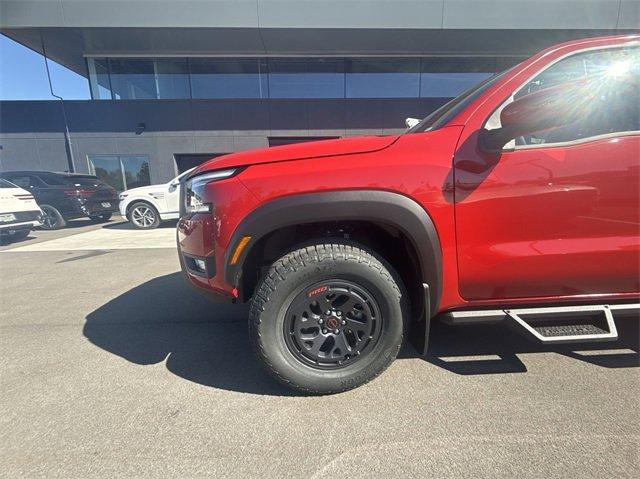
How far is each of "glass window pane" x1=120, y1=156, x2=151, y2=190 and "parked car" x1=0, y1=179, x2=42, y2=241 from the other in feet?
19.3

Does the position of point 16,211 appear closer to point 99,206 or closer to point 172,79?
point 99,206

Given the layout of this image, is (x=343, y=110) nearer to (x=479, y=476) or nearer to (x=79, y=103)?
(x=79, y=103)

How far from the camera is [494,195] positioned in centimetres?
175

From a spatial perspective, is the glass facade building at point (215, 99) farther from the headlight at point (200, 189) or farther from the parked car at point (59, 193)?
the headlight at point (200, 189)

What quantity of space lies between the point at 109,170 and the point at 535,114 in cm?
1567

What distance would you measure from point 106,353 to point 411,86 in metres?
14.2

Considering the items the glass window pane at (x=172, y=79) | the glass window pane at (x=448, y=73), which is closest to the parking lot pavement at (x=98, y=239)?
the glass window pane at (x=172, y=79)

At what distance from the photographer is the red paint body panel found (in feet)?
5.73

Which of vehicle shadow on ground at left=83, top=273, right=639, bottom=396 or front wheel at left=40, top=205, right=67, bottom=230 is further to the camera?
front wheel at left=40, top=205, right=67, bottom=230

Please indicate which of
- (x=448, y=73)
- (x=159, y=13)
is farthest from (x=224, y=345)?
(x=448, y=73)

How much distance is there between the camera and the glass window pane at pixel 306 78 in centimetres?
1314

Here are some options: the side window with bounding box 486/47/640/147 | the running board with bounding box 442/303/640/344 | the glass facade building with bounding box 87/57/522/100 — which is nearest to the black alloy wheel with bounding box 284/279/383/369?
the running board with bounding box 442/303/640/344

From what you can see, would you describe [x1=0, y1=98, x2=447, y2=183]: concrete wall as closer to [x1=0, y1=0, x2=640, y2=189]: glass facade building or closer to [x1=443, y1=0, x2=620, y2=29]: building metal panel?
[x1=0, y1=0, x2=640, y2=189]: glass facade building

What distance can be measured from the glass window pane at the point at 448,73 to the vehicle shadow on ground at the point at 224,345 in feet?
42.3
